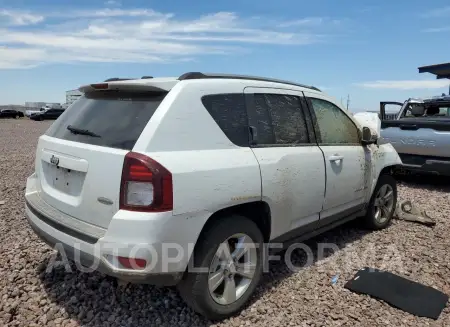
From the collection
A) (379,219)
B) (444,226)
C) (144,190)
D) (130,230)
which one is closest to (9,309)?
(130,230)

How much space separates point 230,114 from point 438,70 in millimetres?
18148

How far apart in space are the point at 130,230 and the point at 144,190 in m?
0.26

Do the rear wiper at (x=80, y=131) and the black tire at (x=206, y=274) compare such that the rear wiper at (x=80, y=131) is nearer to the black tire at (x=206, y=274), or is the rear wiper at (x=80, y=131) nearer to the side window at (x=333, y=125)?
the black tire at (x=206, y=274)

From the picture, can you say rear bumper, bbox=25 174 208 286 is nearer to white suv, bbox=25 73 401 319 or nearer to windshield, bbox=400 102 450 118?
white suv, bbox=25 73 401 319

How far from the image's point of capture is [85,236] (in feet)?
8.66

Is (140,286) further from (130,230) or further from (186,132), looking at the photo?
(186,132)

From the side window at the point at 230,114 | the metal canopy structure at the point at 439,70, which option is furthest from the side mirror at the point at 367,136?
the metal canopy structure at the point at 439,70

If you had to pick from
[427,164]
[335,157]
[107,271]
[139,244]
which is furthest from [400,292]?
[427,164]

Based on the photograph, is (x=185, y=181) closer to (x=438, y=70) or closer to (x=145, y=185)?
(x=145, y=185)

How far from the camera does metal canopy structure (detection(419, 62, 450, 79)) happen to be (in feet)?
57.6

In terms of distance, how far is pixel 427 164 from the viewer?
7.13m

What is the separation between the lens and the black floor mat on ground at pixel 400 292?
3.25 metres

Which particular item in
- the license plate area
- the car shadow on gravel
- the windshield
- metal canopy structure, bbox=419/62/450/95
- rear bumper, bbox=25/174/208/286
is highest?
metal canopy structure, bbox=419/62/450/95

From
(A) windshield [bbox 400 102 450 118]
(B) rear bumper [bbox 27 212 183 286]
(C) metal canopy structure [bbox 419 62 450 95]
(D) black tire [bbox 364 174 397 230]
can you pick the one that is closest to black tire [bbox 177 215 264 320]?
(B) rear bumper [bbox 27 212 183 286]
